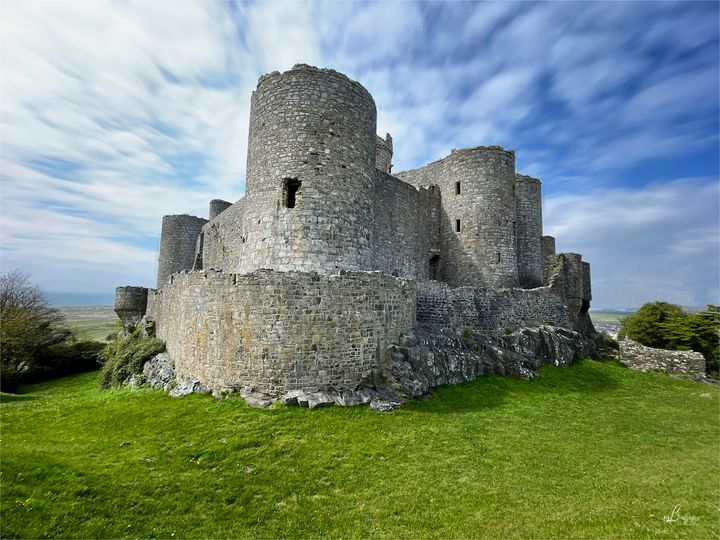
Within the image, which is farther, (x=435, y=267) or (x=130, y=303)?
(x=130, y=303)

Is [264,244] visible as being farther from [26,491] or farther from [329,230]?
[26,491]

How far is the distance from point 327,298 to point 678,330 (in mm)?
22368

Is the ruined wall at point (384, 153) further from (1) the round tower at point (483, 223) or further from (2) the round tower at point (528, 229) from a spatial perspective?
(2) the round tower at point (528, 229)

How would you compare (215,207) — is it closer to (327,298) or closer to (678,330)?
(327,298)

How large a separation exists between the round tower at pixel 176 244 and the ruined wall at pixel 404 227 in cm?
2087

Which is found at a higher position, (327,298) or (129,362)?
(327,298)

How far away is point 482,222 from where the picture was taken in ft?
71.8

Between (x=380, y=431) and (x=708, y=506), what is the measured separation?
262 inches

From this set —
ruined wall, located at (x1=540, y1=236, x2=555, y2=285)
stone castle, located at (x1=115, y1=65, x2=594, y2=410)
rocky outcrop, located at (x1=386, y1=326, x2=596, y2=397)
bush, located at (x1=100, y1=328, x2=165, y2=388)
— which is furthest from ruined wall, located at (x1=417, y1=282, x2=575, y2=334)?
bush, located at (x1=100, y1=328, x2=165, y2=388)

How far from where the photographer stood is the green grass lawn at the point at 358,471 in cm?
598

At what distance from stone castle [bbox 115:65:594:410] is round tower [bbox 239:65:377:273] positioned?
4 centimetres

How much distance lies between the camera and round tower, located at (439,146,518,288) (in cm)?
2167
